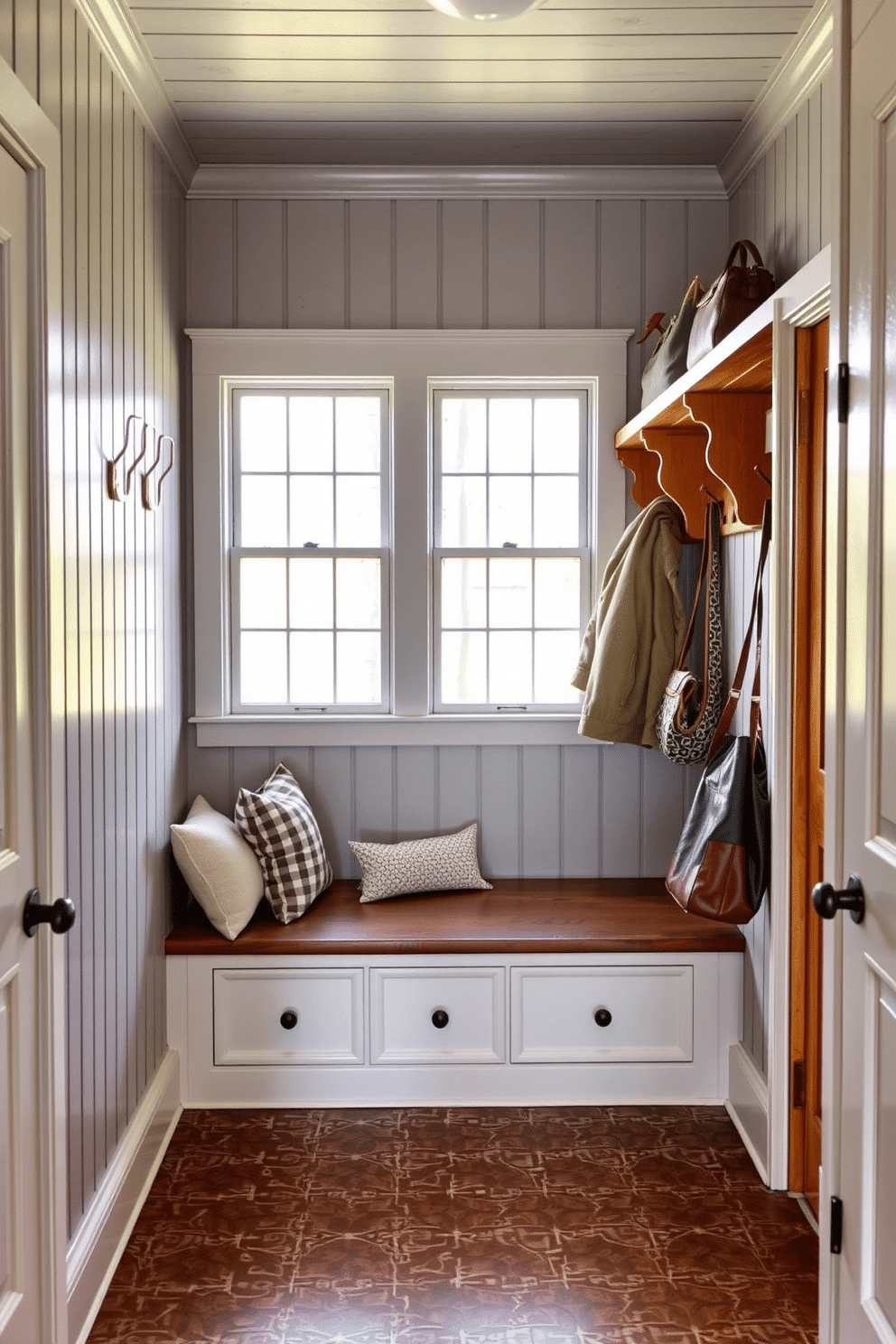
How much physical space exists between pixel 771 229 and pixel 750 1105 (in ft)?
7.77

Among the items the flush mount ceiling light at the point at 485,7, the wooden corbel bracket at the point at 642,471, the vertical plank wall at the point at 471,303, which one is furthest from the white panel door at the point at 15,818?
the wooden corbel bracket at the point at 642,471

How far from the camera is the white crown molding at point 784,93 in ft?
8.18

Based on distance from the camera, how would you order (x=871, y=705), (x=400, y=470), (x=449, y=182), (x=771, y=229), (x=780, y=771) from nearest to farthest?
(x=871, y=705), (x=780, y=771), (x=771, y=229), (x=449, y=182), (x=400, y=470)

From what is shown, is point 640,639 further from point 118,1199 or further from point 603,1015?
point 118,1199

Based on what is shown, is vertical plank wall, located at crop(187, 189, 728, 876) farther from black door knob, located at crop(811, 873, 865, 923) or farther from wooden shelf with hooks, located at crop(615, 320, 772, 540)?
black door knob, located at crop(811, 873, 865, 923)

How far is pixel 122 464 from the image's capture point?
256cm

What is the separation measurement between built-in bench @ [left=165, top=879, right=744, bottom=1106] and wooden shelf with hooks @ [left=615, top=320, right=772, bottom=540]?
1240mm

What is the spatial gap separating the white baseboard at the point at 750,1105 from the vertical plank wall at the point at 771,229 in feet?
0.12

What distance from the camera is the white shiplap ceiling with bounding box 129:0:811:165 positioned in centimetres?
251

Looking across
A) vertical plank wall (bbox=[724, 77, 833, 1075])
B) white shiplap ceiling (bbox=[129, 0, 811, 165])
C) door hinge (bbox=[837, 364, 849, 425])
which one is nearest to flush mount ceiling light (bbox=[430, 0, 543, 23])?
white shiplap ceiling (bbox=[129, 0, 811, 165])

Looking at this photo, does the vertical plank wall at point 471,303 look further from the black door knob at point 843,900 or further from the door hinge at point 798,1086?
the black door knob at point 843,900

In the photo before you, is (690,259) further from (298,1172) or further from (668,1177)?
(298,1172)

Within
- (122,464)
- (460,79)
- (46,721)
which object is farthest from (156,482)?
(46,721)

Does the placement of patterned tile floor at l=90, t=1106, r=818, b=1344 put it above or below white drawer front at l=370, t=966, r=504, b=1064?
below
